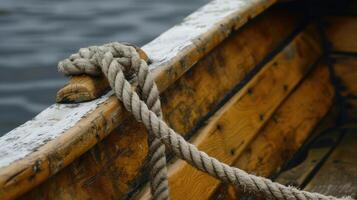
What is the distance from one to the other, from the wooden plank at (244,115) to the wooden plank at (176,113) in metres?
0.06

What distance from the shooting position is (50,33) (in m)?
5.47

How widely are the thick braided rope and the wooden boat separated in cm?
4

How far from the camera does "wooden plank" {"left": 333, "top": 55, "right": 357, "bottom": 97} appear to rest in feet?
9.45

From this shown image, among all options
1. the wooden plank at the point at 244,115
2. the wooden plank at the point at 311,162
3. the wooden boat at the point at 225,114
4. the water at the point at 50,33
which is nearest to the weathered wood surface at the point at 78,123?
the wooden boat at the point at 225,114

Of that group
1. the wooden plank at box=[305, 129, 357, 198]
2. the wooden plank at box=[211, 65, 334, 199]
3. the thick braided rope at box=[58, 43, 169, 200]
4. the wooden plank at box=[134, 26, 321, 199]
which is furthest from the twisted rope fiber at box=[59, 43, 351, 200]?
the wooden plank at box=[305, 129, 357, 198]

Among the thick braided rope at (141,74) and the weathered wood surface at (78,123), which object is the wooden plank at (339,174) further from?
the thick braided rope at (141,74)

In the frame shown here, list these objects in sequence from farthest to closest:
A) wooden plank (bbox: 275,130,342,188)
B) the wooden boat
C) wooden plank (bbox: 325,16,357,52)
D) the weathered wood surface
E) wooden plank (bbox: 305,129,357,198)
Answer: wooden plank (bbox: 325,16,357,52) → wooden plank (bbox: 275,130,342,188) → wooden plank (bbox: 305,129,357,198) → the wooden boat → the weathered wood surface

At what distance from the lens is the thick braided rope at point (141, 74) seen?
1604mm

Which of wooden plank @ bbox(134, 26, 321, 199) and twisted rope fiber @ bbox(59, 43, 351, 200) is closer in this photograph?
twisted rope fiber @ bbox(59, 43, 351, 200)

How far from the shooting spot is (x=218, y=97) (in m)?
2.28

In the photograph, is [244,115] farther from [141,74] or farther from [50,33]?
[50,33]

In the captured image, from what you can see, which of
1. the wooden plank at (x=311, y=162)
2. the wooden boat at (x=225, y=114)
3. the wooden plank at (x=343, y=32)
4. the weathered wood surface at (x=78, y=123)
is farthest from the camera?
the wooden plank at (x=343, y=32)

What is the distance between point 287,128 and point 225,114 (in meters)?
0.50

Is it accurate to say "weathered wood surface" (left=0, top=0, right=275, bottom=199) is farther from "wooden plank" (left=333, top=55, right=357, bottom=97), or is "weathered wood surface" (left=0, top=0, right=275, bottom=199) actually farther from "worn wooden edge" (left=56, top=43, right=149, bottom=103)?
"wooden plank" (left=333, top=55, right=357, bottom=97)
